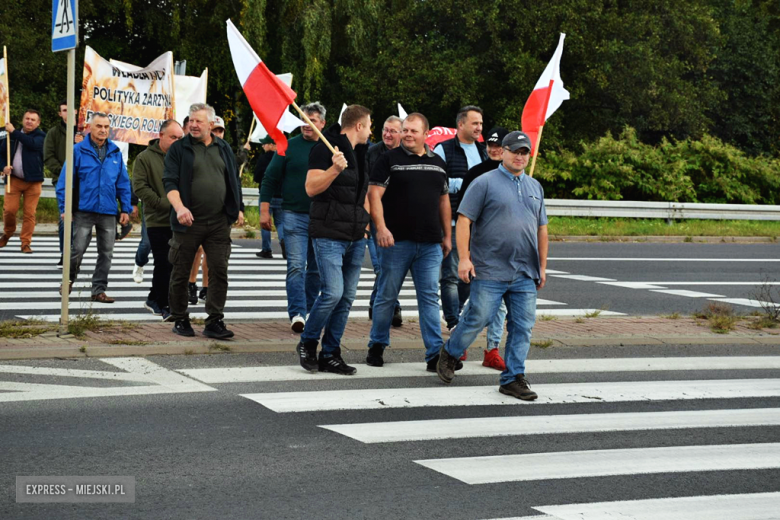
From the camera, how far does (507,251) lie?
768 cm

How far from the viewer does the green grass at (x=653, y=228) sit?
2403cm

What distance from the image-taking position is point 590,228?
24578 mm

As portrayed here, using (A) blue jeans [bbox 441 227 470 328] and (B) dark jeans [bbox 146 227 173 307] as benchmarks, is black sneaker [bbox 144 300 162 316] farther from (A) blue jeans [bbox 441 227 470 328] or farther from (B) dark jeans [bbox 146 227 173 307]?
(A) blue jeans [bbox 441 227 470 328]

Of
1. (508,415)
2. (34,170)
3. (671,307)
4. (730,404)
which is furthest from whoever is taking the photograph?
(34,170)

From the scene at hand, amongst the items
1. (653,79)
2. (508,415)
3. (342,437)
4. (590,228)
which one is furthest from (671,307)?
(653,79)

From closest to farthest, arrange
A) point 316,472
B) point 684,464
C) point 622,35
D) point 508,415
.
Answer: point 316,472
point 684,464
point 508,415
point 622,35

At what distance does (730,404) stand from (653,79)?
3148 cm

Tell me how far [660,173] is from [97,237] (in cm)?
1975

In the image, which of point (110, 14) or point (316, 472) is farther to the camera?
point (110, 14)

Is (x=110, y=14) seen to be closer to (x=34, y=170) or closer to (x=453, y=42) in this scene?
(x=453, y=42)

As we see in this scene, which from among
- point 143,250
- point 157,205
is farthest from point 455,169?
point 143,250

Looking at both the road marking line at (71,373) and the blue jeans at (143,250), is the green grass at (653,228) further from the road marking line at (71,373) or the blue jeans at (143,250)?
the road marking line at (71,373)

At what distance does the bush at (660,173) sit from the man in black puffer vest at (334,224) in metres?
20.0

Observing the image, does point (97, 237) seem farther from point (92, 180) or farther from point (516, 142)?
point (516, 142)
